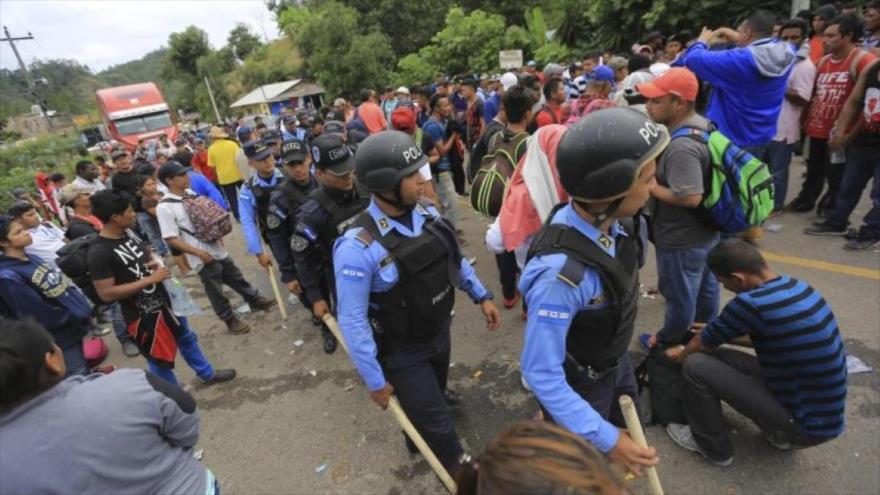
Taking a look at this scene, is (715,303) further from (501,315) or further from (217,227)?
(217,227)

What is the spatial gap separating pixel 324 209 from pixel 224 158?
5.77m

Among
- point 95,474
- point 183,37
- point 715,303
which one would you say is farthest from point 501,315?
point 183,37

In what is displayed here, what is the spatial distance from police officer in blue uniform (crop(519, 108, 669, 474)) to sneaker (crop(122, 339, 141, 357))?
5.57 m

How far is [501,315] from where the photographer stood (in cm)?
470

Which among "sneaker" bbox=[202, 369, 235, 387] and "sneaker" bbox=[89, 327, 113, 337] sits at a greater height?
"sneaker" bbox=[202, 369, 235, 387]

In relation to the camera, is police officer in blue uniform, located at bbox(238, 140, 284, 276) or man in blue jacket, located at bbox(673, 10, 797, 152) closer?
man in blue jacket, located at bbox(673, 10, 797, 152)

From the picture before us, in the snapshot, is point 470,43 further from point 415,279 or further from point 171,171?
point 415,279

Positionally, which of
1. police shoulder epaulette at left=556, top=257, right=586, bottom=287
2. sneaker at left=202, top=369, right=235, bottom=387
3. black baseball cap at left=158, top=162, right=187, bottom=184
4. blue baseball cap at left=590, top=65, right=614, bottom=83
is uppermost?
blue baseball cap at left=590, top=65, right=614, bottom=83

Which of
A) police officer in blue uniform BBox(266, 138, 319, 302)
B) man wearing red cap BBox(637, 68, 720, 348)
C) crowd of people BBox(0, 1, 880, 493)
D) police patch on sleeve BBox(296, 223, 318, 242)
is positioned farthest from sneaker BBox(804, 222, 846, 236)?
police officer in blue uniform BBox(266, 138, 319, 302)

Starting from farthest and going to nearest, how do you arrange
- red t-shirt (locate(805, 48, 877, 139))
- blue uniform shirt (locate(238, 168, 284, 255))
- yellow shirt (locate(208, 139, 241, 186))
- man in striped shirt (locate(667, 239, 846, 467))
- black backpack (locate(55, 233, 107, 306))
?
1. yellow shirt (locate(208, 139, 241, 186))
2. blue uniform shirt (locate(238, 168, 284, 255))
3. red t-shirt (locate(805, 48, 877, 139))
4. black backpack (locate(55, 233, 107, 306))
5. man in striped shirt (locate(667, 239, 846, 467))

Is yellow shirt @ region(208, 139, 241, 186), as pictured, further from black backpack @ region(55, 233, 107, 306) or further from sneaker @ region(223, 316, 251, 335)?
black backpack @ region(55, 233, 107, 306)

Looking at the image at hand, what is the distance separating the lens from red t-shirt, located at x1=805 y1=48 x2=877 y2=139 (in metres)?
4.67

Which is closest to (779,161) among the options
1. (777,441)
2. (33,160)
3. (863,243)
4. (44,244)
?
(863,243)

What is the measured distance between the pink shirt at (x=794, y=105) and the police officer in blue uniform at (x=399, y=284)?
15.2ft
